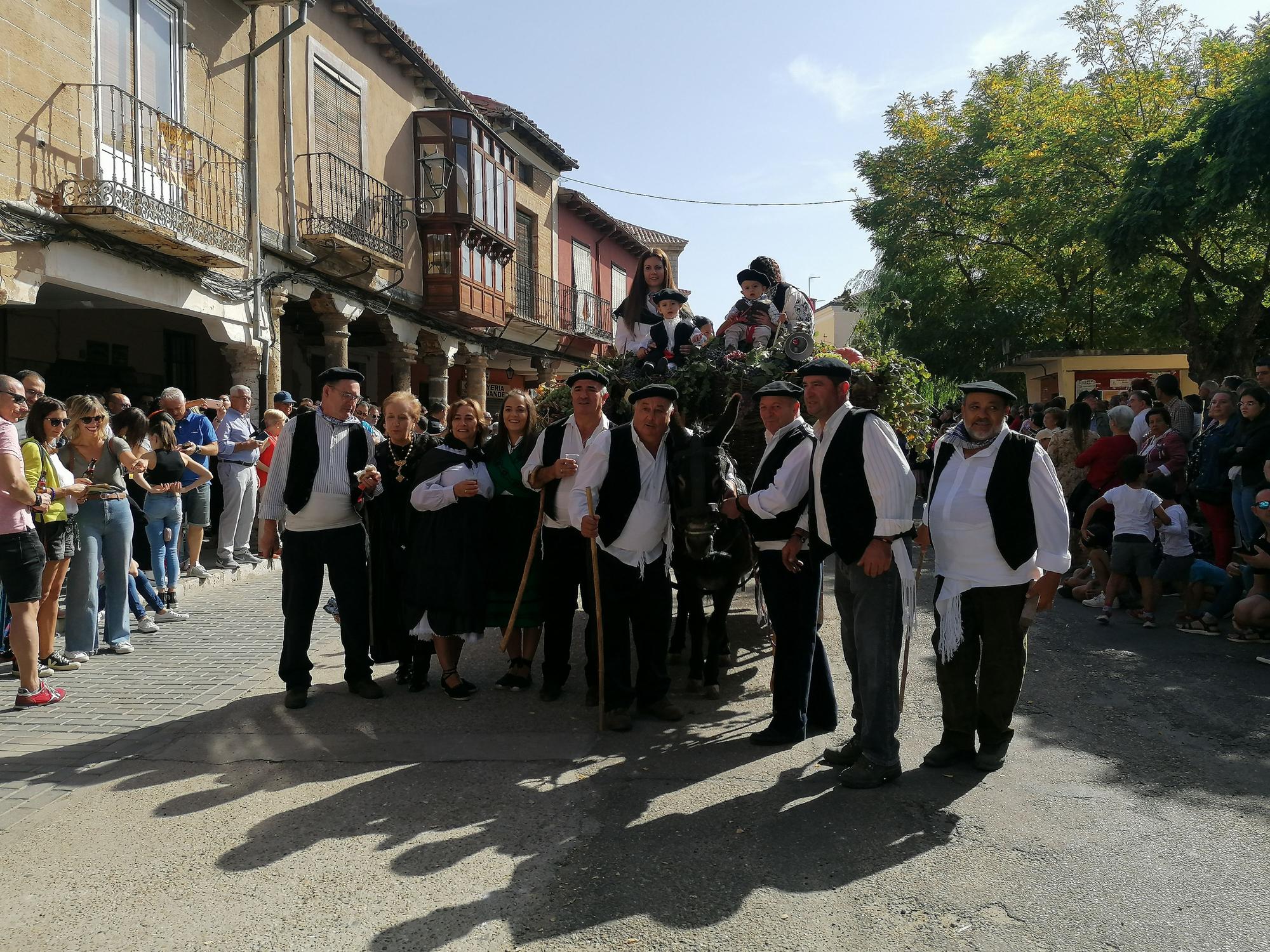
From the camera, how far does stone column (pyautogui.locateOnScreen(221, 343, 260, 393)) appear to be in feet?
47.7

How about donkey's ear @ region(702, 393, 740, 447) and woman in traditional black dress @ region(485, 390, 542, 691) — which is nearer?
donkey's ear @ region(702, 393, 740, 447)

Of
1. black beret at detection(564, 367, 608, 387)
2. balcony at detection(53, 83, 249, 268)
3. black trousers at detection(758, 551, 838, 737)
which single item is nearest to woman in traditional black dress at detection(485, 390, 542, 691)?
black beret at detection(564, 367, 608, 387)

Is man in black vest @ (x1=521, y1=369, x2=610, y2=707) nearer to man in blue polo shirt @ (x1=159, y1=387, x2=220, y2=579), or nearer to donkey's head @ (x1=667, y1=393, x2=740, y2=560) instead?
donkey's head @ (x1=667, y1=393, x2=740, y2=560)

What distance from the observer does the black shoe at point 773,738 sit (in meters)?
5.11

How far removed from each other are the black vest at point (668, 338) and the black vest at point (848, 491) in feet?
8.17

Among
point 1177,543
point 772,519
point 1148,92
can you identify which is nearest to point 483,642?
point 772,519

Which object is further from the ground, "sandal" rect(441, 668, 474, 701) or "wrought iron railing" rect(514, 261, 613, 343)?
"wrought iron railing" rect(514, 261, 613, 343)

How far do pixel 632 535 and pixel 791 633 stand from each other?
1.02 meters

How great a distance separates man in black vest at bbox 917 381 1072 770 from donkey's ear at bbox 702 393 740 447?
1.30m

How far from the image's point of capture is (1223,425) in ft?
29.9

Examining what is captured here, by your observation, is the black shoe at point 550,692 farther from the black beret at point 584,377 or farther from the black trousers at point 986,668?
the black trousers at point 986,668

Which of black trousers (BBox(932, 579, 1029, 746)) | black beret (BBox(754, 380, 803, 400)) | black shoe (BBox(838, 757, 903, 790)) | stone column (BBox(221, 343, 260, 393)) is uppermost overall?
stone column (BBox(221, 343, 260, 393))

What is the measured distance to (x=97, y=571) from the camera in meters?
7.25

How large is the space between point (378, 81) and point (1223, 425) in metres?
15.4
